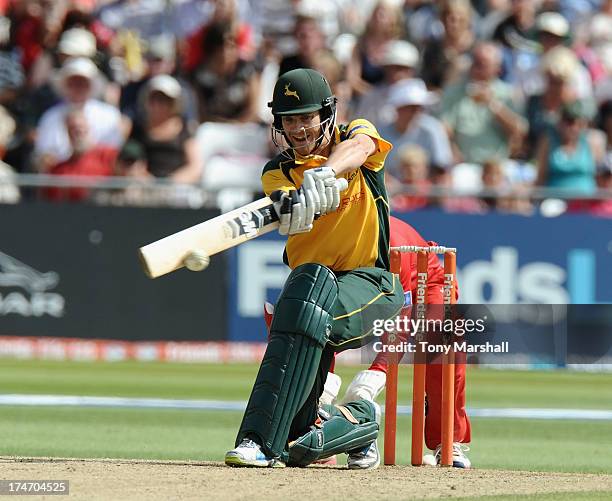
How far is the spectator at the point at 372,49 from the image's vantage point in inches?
643

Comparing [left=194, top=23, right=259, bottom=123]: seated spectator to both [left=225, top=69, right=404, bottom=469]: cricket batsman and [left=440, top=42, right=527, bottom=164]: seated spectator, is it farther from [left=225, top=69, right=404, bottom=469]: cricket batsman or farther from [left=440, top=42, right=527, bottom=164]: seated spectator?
[left=225, top=69, right=404, bottom=469]: cricket batsman

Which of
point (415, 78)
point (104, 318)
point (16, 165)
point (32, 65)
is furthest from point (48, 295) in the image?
point (415, 78)

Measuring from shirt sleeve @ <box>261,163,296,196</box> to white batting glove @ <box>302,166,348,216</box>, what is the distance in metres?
0.54

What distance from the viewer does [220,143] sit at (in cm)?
1555

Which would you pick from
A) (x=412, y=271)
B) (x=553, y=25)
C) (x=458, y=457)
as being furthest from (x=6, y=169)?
(x=458, y=457)

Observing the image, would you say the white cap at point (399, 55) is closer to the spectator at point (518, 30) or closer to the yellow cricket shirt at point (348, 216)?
the spectator at point (518, 30)

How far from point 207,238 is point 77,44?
33.5 ft

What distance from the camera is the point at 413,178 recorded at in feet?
48.7

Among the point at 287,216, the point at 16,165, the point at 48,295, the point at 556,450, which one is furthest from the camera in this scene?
the point at 16,165

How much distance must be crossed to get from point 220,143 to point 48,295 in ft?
8.94

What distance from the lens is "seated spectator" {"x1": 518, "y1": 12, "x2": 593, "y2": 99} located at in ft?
53.3

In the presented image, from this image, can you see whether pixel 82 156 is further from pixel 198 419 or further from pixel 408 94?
pixel 198 419

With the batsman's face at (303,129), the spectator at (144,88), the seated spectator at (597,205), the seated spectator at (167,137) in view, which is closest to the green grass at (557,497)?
the batsman's face at (303,129)

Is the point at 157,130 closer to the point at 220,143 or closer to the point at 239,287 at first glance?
the point at 220,143
